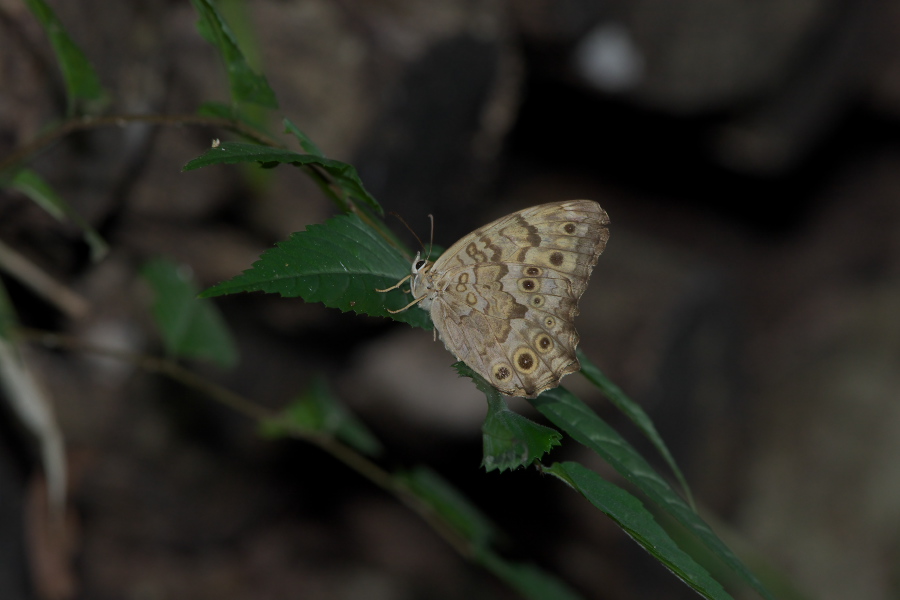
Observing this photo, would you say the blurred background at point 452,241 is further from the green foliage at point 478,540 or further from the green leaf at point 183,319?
the green foliage at point 478,540

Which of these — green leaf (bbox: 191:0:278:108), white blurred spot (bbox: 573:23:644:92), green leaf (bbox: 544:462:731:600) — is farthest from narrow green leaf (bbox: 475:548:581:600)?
white blurred spot (bbox: 573:23:644:92)

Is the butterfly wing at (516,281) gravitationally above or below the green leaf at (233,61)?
below

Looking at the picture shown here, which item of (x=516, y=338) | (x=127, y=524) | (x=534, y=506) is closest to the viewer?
(x=516, y=338)

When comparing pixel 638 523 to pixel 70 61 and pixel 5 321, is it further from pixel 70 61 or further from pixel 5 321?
pixel 5 321

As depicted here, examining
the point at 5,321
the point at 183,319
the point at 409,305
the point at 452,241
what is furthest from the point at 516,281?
the point at 452,241

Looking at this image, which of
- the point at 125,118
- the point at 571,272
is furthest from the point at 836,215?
the point at 125,118

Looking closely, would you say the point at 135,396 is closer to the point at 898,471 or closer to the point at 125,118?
the point at 125,118

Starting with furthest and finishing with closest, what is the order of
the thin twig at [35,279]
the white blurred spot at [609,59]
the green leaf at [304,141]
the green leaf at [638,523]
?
the white blurred spot at [609,59] → the thin twig at [35,279] → the green leaf at [304,141] → the green leaf at [638,523]

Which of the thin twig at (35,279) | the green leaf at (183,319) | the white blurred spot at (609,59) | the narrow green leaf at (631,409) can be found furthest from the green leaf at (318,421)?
the white blurred spot at (609,59)
